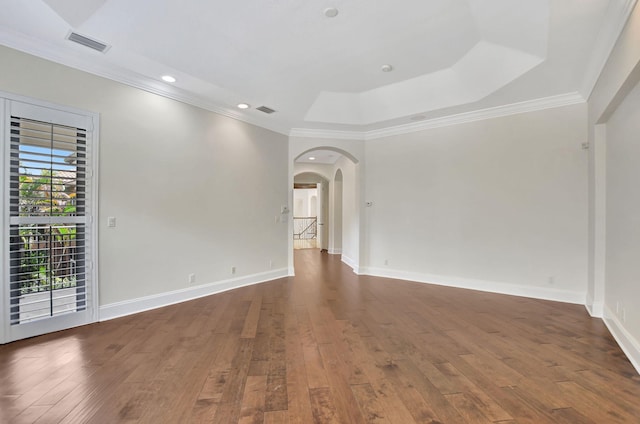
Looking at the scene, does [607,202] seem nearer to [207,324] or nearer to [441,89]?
[441,89]

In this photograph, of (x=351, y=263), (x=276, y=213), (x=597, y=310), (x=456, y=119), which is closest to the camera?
(x=597, y=310)

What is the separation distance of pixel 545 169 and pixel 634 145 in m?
1.88

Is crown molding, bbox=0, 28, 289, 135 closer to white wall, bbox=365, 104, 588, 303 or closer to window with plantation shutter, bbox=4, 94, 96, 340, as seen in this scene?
window with plantation shutter, bbox=4, 94, 96, 340

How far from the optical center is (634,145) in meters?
2.66

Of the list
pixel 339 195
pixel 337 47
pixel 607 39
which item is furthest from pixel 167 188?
pixel 339 195

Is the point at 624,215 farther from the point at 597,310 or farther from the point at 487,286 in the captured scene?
the point at 487,286

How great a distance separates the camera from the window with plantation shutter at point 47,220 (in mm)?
2930

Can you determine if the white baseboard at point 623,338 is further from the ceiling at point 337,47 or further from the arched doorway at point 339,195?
the arched doorway at point 339,195

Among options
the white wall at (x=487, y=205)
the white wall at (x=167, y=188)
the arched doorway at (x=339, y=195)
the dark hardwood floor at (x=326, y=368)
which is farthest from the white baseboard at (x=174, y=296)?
the white wall at (x=487, y=205)

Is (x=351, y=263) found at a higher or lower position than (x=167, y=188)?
lower

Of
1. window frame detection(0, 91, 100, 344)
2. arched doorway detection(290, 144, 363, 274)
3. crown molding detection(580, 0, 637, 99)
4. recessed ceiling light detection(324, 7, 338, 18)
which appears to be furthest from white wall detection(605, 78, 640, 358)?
window frame detection(0, 91, 100, 344)

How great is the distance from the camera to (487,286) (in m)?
4.93

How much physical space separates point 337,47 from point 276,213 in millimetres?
3249

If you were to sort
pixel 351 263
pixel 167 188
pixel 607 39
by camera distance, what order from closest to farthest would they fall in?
pixel 607 39 < pixel 167 188 < pixel 351 263
